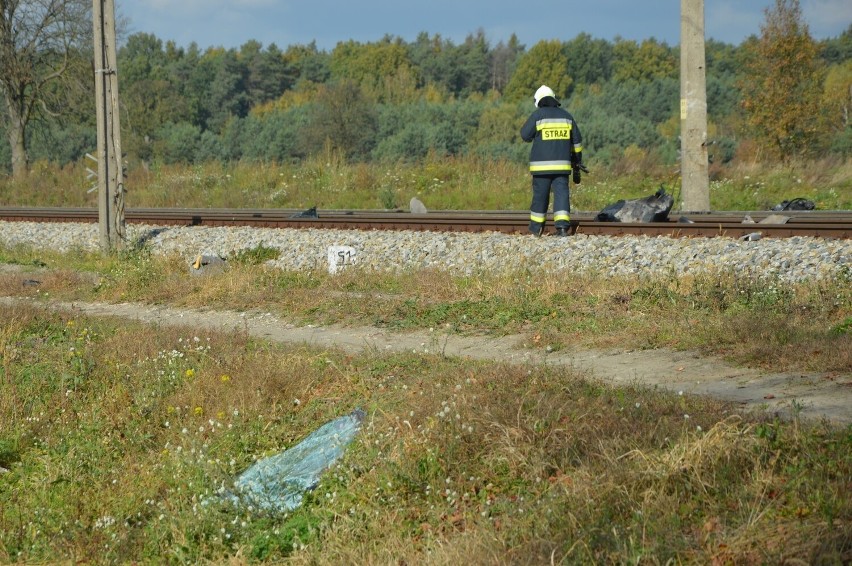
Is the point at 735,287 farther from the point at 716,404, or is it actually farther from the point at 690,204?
the point at 690,204

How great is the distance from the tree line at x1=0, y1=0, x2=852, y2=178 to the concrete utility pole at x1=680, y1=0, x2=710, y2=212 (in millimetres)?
8463

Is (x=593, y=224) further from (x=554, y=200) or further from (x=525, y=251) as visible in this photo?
(x=525, y=251)

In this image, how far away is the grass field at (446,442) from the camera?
4945 millimetres

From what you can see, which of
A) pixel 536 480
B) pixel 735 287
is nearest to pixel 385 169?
pixel 735 287

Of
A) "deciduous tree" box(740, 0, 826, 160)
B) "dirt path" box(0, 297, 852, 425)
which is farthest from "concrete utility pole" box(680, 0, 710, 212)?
"deciduous tree" box(740, 0, 826, 160)

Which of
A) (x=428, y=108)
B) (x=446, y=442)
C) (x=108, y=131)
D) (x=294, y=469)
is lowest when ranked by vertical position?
(x=294, y=469)

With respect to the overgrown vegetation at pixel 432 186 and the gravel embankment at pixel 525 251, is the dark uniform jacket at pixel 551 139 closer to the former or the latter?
the gravel embankment at pixel 525 251

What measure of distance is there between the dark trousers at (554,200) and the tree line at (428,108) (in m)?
12.9

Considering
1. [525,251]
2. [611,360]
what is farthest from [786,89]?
[611,360]

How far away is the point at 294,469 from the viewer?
671 cm

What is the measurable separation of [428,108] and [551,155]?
3653 centimetres

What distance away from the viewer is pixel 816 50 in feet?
110

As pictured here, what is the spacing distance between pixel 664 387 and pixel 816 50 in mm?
29948

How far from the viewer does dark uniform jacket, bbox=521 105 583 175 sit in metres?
14.0
